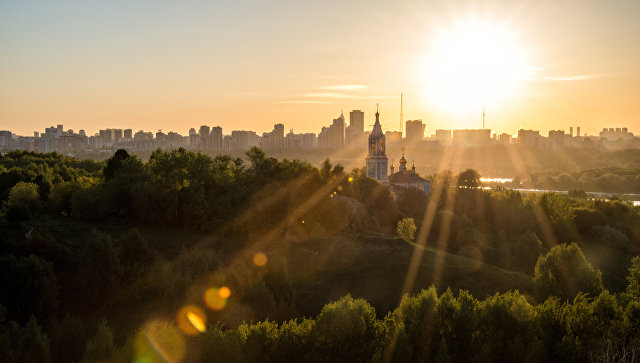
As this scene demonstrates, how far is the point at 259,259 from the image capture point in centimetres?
2898

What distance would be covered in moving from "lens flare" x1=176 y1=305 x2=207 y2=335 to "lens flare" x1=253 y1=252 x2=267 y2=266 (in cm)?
643

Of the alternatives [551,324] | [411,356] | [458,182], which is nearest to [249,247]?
[411,356]

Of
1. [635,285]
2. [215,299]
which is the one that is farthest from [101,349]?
[635,285]

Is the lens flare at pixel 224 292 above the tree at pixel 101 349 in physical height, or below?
below

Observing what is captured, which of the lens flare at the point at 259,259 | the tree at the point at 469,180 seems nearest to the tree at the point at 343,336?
the lens flare at the point at 259,259

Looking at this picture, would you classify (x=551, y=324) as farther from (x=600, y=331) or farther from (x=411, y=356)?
(x=411, y=356)

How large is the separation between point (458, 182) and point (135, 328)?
189ft

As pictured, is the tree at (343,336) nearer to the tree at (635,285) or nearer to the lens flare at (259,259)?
the lens flare at (259,259)

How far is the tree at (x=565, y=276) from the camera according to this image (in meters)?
26.0

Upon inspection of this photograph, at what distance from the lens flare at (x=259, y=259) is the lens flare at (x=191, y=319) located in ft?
21.1

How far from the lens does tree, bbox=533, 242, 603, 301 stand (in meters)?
26.0

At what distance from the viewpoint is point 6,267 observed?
21.4 meters

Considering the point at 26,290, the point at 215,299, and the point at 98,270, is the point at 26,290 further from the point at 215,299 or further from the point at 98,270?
the point at 215,299

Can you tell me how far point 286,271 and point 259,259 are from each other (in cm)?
490
